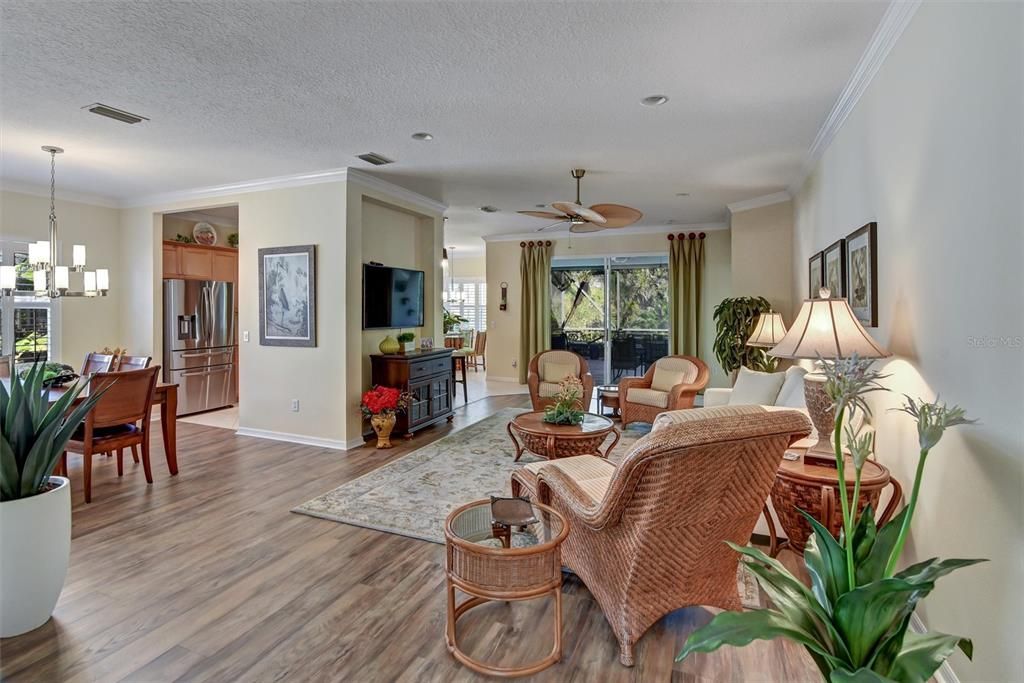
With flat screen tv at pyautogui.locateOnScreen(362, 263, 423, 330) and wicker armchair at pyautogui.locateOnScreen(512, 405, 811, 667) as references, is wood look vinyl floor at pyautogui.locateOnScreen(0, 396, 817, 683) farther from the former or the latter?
flat screen tv at pyautogui.locateOnScreen(362, 263, 423, 330)

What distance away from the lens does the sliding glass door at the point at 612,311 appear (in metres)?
8.51

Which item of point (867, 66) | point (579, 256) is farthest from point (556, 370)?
point (867, 66)

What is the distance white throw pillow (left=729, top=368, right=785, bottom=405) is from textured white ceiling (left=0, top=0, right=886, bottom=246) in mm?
1861

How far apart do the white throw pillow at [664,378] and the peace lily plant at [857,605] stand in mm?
4218

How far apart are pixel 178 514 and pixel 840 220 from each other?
4798mm

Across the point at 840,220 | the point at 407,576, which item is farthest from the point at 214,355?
the point at 840,220

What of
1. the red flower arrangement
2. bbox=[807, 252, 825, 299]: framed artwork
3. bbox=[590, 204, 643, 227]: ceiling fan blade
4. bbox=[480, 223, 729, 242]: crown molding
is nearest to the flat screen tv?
the red flower arrangement

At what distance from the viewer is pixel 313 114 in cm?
350

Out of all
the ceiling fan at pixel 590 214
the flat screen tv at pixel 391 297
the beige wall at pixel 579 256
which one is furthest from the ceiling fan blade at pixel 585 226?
the beige wall at pixel 579 256

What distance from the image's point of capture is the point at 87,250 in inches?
234

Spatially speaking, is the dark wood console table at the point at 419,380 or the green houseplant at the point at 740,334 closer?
the dark wood console table at the point at 419,380

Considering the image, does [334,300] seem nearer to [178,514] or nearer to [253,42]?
[178,514]

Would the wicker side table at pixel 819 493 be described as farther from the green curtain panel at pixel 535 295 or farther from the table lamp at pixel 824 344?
the green curtain panel at pixel 535 295

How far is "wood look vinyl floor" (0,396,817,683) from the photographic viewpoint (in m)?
1.94
